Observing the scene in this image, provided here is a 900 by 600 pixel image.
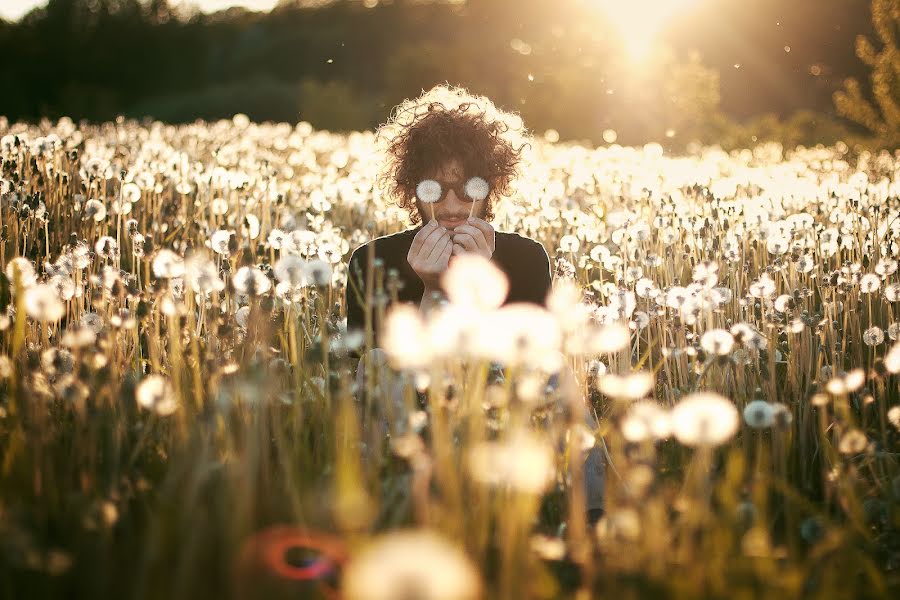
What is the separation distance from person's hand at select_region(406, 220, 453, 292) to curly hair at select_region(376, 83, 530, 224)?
0.64 meters

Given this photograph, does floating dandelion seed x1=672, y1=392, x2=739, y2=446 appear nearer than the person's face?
Yes

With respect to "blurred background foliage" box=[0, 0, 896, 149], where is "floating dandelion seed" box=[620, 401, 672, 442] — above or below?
below

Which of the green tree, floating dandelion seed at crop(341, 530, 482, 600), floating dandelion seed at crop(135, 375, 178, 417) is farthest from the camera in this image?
the green tree

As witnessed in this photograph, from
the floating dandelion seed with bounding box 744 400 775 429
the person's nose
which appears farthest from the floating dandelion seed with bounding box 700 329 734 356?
the person's nose

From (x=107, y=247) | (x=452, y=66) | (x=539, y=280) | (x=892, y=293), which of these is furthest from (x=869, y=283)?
(x=452, y=66)

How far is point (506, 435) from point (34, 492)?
1.13 metres

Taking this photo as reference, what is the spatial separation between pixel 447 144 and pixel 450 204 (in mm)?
382

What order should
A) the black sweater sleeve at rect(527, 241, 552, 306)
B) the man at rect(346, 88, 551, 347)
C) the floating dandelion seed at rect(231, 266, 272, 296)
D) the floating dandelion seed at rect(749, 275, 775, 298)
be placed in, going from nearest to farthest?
the floating dandelion seed at rect(231, 266, 272, 296) < the floating dandelion seed at rect(749, 275, 775, 298) < the man at rect(346, 88, 551, 347) < the black sweater sleeve at rect(527, 241, 552, 306)

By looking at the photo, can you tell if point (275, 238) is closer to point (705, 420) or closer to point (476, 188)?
point (476, 188)

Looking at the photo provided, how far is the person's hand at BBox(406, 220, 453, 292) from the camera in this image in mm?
3180

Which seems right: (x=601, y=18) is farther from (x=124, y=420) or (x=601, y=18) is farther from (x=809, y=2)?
(x=124, y=420)

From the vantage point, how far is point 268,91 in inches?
1521

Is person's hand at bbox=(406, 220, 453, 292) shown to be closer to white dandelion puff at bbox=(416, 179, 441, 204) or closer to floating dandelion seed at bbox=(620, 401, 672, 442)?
white dandelion puff at bbox=(416, 179, 441, 204)

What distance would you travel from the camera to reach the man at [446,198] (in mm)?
3229
